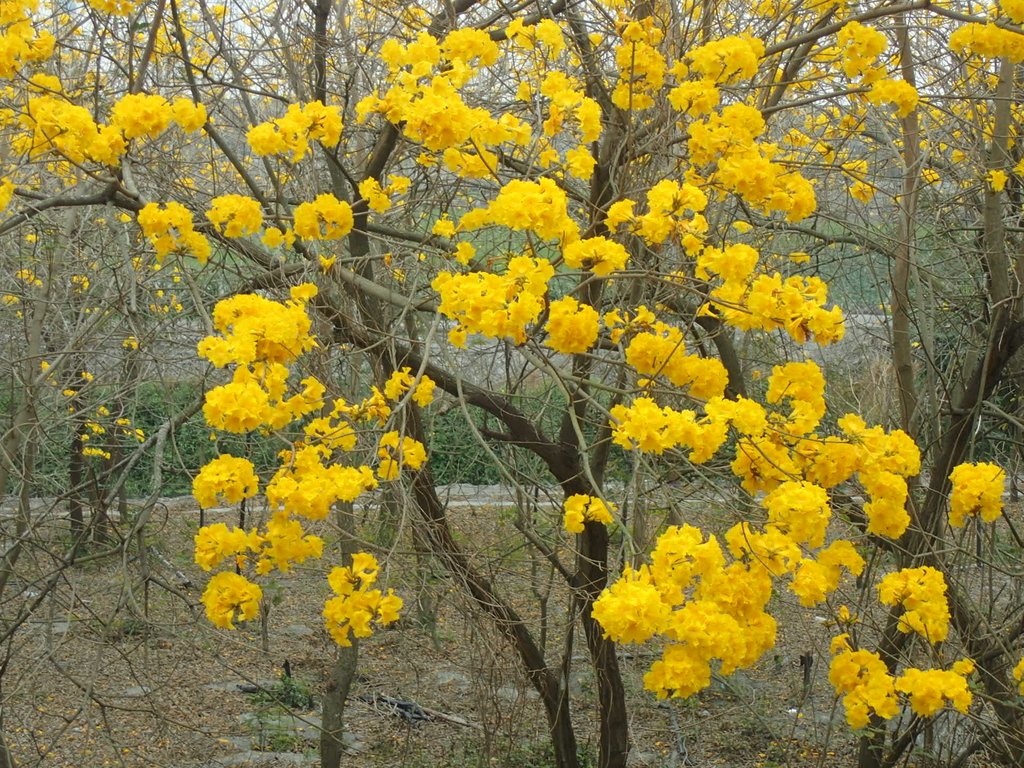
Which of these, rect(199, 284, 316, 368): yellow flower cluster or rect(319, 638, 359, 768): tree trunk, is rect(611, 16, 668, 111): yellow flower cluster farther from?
rect(319, 638, 359, 768): tree trunk

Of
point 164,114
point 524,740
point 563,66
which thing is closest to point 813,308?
point 164,114

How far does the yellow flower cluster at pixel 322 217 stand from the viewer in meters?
2.83

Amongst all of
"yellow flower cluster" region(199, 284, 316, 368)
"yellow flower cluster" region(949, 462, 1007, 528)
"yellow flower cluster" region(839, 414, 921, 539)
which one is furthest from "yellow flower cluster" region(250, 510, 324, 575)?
"yellow flower cluster" region(949, 462, 1007, 528)

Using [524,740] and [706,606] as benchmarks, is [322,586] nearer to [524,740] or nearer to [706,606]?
[524,740]

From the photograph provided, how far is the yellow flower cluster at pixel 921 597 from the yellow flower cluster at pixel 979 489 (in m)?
0.20

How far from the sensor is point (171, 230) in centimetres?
269

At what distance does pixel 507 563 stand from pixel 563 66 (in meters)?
2.74

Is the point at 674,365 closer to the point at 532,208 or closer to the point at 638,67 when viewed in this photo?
the point at 532,208

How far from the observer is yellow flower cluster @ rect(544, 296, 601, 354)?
7.46 feet

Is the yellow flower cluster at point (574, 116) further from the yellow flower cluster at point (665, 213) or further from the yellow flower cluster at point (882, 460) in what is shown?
the yellow flower cluster at point (882, 460)

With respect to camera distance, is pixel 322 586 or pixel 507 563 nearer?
pixel 507 563

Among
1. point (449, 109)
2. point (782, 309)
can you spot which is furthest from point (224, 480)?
point (782, 309)

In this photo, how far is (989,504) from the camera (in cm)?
267

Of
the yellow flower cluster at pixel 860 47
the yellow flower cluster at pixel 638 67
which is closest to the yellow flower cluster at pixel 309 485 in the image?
the yellow flower cluster at pixel 638 67
